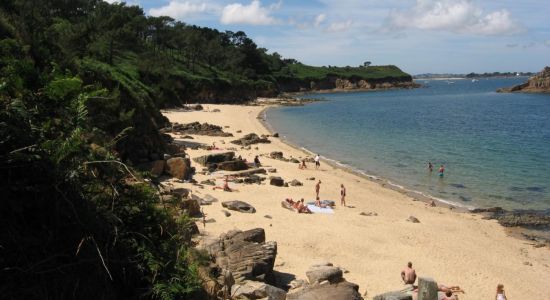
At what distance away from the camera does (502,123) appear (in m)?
65.9

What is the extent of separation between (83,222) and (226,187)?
1785 centimetres

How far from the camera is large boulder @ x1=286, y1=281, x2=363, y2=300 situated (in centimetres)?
1005

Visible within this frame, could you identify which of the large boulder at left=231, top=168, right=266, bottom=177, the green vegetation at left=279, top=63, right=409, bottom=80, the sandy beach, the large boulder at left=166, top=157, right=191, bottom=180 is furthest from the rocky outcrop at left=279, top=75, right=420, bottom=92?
the sandy beach

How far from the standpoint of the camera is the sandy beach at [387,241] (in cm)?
1461

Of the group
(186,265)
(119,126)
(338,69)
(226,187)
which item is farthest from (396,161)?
(338,69)

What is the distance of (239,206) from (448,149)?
99.7 ft

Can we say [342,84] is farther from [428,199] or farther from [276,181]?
[276,181]

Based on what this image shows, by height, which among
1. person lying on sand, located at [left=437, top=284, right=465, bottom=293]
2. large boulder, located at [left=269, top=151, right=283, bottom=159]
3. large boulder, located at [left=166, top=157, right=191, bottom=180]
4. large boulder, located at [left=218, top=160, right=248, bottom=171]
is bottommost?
person lying on sand, located at [left=437, top=284, right=465, bottom=293]

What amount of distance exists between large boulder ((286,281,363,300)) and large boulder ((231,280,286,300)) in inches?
11.9

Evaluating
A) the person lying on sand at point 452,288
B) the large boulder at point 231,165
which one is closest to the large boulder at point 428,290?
the person lying on sand at point 452,288

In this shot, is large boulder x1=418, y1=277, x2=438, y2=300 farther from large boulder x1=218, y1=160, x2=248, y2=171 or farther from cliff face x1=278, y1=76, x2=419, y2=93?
cliff face x1=278, y1=76, x2=419, y2=93

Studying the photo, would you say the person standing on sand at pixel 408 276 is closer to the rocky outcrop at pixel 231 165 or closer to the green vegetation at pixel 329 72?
the rocky outcrop at pixel 231 165

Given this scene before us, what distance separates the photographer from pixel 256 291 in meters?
9.78

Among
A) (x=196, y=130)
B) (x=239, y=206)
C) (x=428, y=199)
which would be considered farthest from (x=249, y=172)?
(x=196, y=130)
